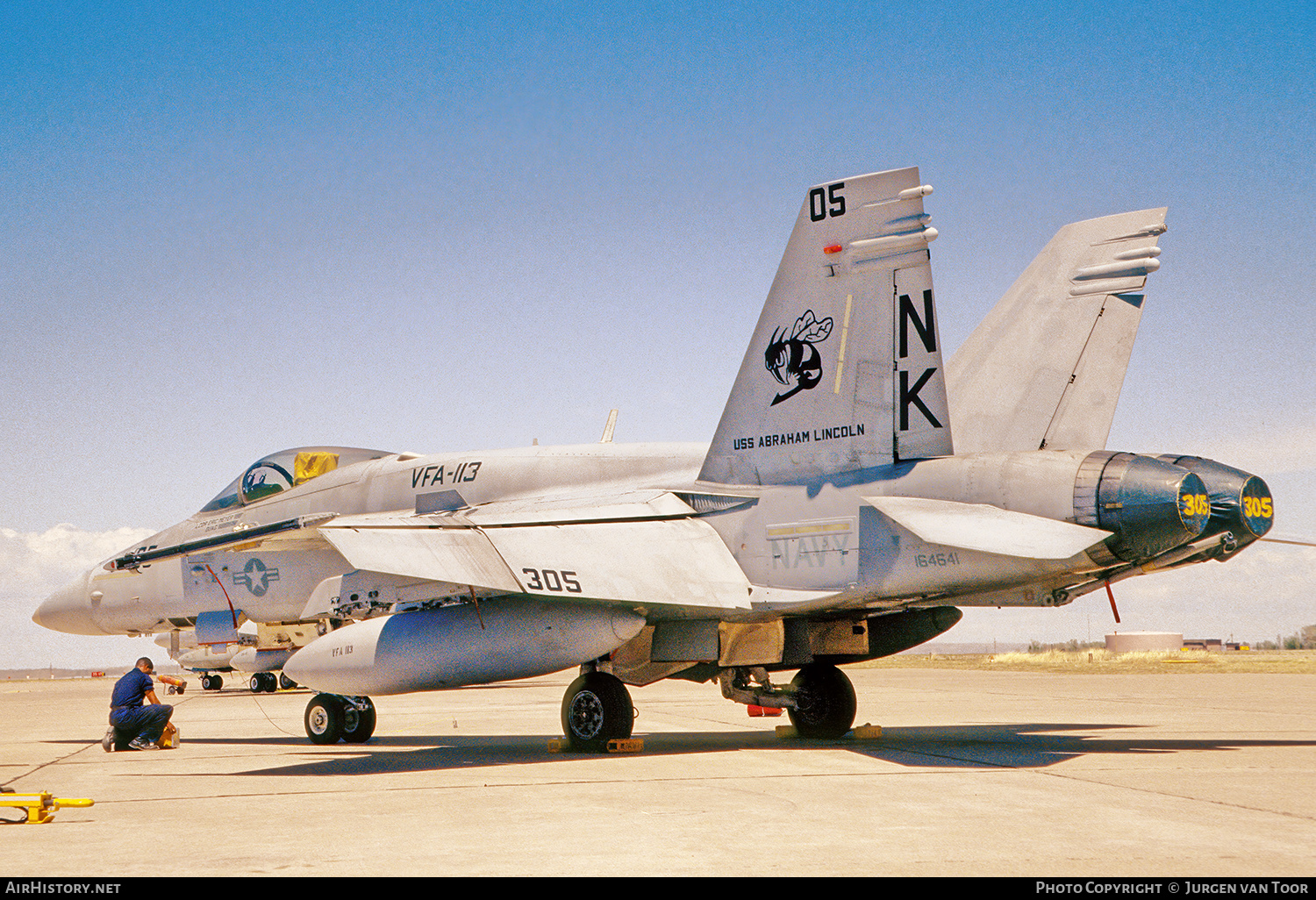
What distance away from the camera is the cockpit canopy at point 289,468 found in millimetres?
14758

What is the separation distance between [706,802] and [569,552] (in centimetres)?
375

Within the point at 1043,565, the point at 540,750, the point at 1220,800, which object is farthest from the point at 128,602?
the point at 1220,800

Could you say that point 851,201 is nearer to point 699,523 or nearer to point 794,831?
point 699,523

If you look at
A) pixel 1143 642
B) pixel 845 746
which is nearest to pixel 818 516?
pixel 845 746

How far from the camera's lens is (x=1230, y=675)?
29.9 meters

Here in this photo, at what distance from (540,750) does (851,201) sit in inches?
249

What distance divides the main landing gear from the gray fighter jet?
5 centimetres

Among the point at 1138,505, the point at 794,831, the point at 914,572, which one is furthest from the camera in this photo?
the point at 914,572

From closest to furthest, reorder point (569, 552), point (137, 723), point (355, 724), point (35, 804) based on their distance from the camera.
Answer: point (35, 804)
point (569, 552)
point (137, 723)
point (355, 724)

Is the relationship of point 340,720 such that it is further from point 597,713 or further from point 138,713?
point 597,713

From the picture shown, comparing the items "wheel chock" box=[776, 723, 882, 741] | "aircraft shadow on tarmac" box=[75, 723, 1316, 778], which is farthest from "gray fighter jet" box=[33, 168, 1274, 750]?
"aircraft shadow on tarmac" box=[75, 723, 1316, 778]

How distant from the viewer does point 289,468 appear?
586 inches

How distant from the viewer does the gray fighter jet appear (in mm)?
9609

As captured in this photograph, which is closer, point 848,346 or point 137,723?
point 848,346
